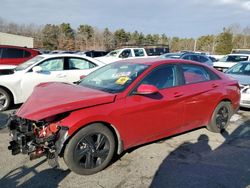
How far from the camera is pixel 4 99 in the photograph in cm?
691

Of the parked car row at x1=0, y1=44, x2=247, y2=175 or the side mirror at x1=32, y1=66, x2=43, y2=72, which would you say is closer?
the parked car row at x1=0, y1=44, x2=247, y2=175

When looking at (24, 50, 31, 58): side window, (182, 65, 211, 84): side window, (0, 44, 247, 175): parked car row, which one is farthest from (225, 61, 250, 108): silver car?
(24, 50, 31, 58): side window

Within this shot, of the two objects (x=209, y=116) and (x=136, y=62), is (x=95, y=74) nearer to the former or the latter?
(x=136, y=62)

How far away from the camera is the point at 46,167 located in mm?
3822

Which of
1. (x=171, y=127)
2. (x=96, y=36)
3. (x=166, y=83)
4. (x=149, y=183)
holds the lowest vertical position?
(x=149, y=183)

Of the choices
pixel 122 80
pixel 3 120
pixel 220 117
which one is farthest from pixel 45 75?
pixel 220 117

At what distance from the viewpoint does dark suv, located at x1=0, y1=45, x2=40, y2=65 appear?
34.8ft

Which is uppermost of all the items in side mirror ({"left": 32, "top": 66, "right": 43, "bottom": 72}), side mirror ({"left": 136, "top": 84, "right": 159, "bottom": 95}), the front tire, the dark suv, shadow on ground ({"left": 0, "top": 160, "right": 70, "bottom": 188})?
the dark suv

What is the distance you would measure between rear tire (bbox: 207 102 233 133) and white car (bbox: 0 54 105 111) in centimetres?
419

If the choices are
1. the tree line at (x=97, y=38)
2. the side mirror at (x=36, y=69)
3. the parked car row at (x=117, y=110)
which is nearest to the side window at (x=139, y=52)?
the side mirror at (x=36, y=69)

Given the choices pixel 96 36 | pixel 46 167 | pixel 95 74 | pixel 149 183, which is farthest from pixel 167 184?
pixel 96 36

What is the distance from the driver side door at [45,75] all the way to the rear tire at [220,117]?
14.1 ft

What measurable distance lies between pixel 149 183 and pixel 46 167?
4.84 ft

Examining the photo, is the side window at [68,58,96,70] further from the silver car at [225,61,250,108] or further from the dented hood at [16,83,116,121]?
the silver car at [225,61,250,108]
